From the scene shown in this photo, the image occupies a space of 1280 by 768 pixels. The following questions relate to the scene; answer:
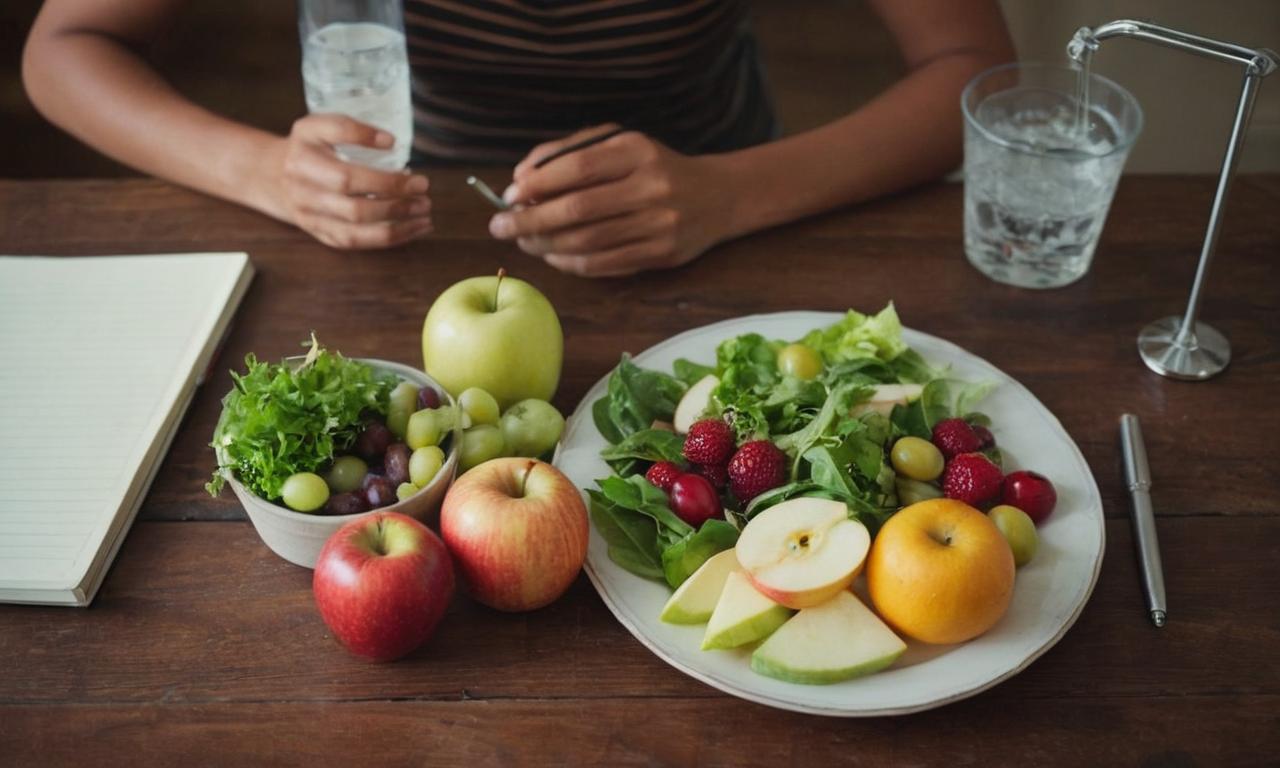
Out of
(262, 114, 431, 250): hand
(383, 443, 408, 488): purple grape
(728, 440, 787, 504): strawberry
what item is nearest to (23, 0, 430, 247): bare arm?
(262, 114, 431, 250): hand

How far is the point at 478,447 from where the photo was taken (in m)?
0.84

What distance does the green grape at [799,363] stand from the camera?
92cm

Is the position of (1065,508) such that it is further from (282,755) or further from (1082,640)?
(282,755)

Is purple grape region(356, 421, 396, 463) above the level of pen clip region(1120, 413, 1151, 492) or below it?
above

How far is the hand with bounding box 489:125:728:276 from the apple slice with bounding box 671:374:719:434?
22cm

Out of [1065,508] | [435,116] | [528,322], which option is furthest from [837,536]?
[435,116]

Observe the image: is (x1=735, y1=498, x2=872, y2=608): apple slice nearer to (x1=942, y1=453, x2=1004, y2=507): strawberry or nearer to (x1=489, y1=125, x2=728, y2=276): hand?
(x1=942, y1=453, x2=1004, y2=507): strawberry

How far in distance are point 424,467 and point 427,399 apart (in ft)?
0.23

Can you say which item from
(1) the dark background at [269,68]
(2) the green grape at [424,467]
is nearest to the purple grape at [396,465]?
(2) the green grape at [424,467]

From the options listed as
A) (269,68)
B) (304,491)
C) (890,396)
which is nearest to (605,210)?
(890,396)

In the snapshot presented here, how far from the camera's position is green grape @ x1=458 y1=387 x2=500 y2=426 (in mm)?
862

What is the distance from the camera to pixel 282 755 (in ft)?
2.27

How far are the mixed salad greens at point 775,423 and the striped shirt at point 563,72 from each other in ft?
1.57

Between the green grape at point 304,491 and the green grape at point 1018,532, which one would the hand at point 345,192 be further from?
the green grape at point 1018,532
